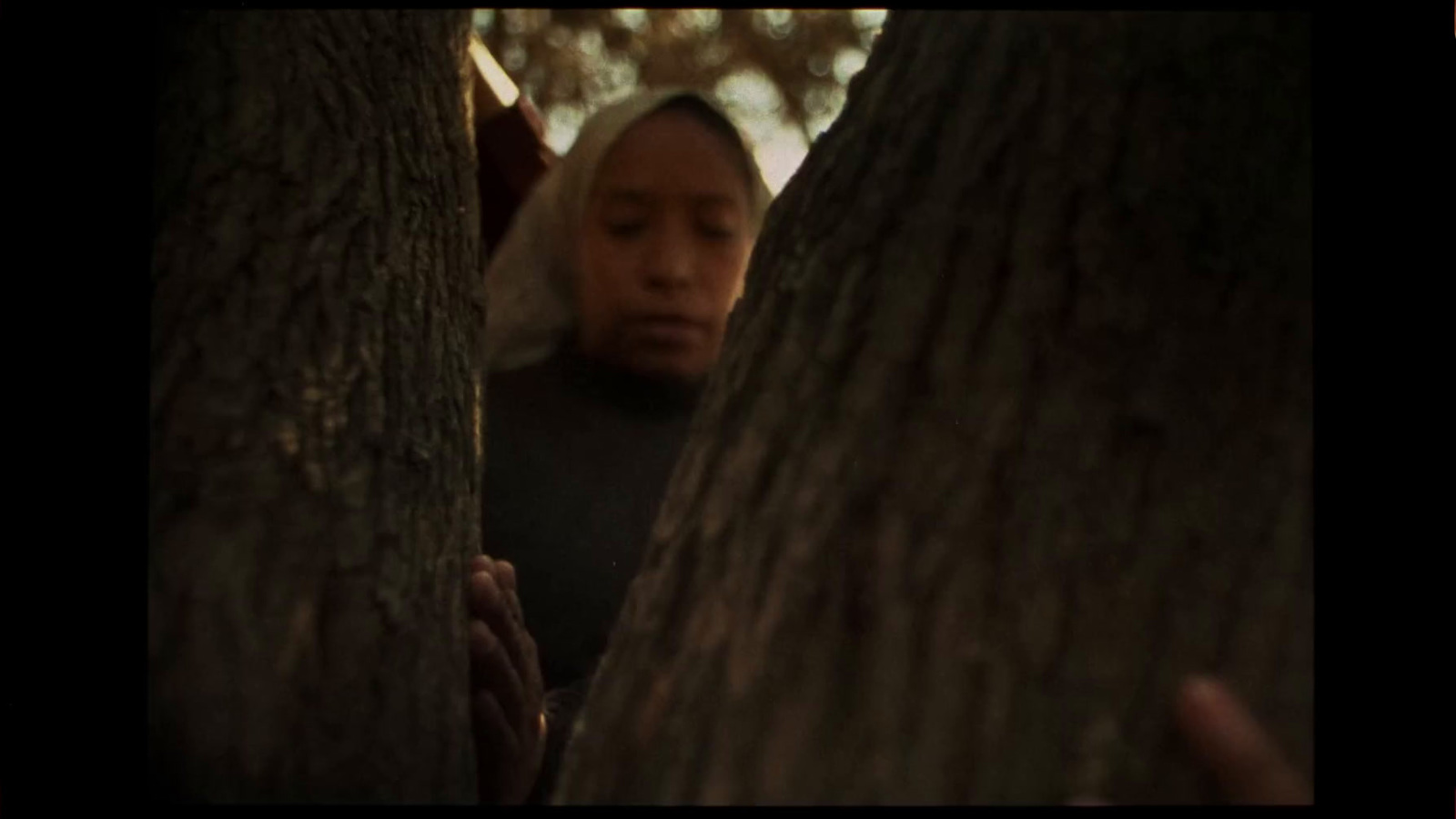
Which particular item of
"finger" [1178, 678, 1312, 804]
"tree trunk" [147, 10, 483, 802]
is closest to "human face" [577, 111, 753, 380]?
"tree trunk" [147, 10, 483, 802]

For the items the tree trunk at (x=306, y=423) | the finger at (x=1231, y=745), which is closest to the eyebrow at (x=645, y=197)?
the tree trunk at (x=306, y=423)

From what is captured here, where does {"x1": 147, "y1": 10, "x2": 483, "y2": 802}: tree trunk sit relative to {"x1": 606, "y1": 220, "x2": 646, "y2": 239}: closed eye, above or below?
below

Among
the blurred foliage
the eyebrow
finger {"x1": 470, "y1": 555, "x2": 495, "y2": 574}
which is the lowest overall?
finger {"x1": 470, "y1": 555, "x2": 495, "y2": 574}

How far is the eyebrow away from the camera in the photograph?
7.29 ft

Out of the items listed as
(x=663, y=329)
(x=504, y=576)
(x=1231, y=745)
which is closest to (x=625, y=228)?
(x=663, y=329)

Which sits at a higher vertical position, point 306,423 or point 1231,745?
point 306,423

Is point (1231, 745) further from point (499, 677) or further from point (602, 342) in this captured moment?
point (602, 342)

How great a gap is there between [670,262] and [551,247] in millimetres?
344

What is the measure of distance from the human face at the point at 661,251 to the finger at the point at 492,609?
3.45ft

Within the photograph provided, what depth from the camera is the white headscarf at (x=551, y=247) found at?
2314 mm

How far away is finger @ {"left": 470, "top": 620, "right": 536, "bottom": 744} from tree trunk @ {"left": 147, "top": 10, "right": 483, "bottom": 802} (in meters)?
0.05

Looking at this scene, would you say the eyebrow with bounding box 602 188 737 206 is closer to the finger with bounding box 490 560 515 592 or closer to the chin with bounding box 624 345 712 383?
the chin with bounding box 624 345 712 383

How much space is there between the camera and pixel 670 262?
2.19 meters

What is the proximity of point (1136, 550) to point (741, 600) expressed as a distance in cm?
29
